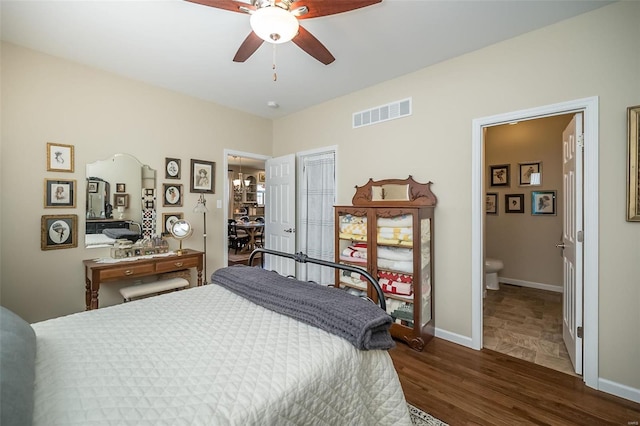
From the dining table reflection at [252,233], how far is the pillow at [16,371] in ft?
19.6

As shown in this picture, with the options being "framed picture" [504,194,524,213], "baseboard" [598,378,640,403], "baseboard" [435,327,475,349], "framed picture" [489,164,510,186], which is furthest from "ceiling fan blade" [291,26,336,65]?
"framed picture" [504,194,524,213]

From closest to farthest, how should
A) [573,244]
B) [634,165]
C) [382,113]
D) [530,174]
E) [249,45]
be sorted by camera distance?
[634,165]
[249,45]
[573,244]
[382,113]
[530,174]

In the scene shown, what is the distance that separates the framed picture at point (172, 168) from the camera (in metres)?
3.34

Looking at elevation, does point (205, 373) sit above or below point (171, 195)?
below

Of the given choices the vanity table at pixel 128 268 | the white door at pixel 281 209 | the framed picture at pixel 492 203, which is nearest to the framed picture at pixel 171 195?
the vanity table at pixel 128 268

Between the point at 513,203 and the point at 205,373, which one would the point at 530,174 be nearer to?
the point at 513,203

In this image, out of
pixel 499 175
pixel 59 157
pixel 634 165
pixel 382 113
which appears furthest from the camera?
pixel 499 175

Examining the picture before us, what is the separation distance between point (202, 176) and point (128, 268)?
4.69 feet

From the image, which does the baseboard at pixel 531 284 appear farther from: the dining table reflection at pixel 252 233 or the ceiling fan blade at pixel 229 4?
the dining table reflection at pixel 252 233

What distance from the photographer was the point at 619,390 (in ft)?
6.22

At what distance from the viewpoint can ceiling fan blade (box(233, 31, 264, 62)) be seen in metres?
1.85

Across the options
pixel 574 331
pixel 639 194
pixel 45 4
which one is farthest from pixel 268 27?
pixel 574 331

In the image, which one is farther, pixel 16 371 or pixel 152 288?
pixel 152 288

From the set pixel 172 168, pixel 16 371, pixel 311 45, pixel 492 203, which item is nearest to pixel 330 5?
pixel 311 45
